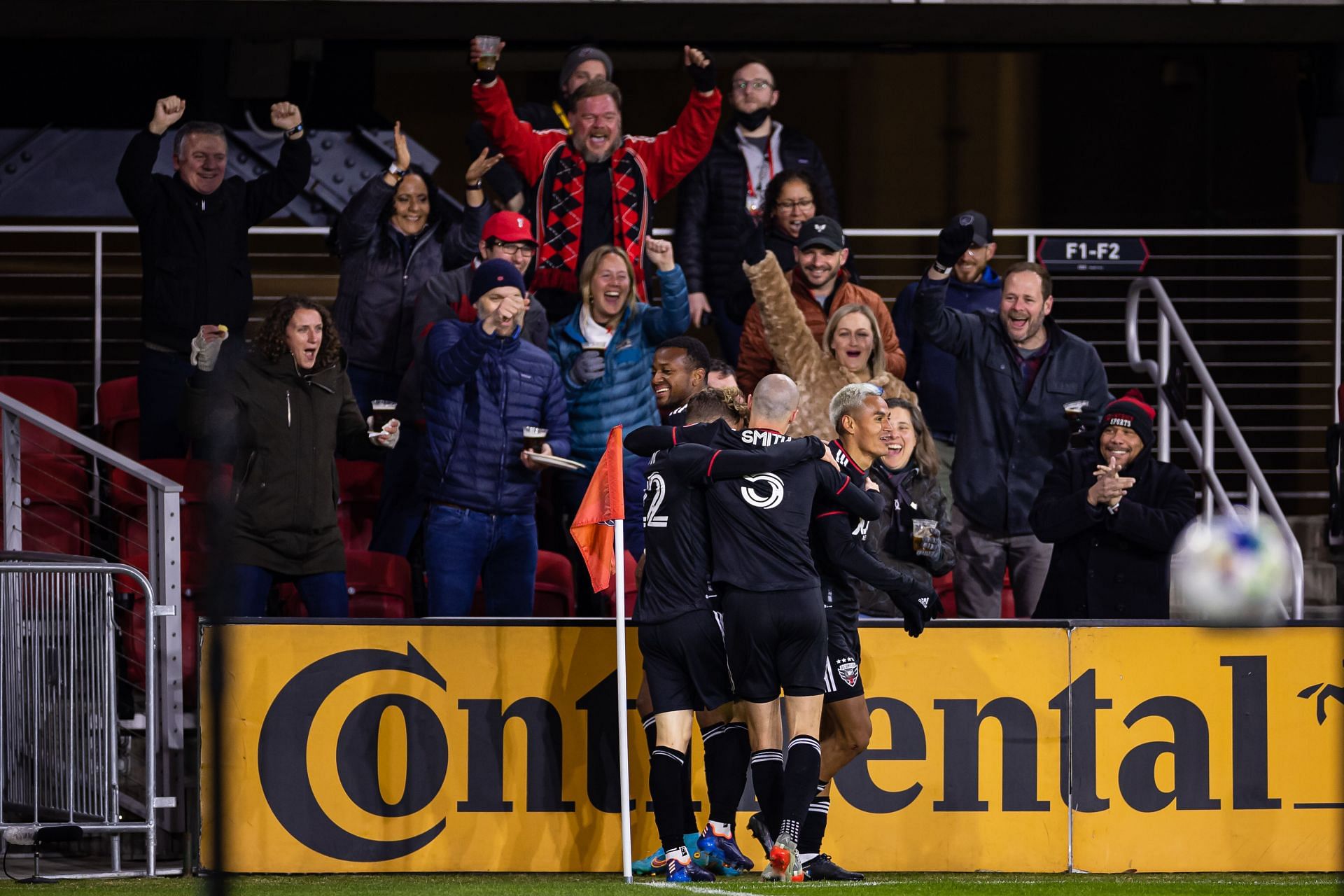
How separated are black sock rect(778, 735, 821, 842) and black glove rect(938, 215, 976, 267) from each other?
3.09m

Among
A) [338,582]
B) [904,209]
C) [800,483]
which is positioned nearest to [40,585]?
[338,582]

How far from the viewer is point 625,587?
911 cm

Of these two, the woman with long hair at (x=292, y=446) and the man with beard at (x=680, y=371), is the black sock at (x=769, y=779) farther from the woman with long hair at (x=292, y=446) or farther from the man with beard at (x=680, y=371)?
the woman with long hair at (x=292, y=446)

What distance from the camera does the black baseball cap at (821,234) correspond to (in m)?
9.71

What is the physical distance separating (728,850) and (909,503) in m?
1.87

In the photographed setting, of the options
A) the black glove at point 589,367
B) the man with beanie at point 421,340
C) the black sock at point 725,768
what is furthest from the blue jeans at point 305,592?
the black sock at point 725,768

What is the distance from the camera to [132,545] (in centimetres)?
980

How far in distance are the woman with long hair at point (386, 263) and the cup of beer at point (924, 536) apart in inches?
Result: 125

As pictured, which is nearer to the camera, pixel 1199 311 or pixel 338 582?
pixel 338 582

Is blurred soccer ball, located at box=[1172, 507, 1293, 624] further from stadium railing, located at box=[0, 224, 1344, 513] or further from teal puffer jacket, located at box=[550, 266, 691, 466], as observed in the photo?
stadium railing, located at box=[0, 224, 1344, 513]

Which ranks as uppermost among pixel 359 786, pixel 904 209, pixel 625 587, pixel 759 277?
pixel 904 209

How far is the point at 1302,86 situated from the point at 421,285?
646 cm

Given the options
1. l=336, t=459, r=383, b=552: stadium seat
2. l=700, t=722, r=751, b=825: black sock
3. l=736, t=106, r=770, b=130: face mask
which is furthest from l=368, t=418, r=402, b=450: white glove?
l=736, t=106, r=770, b=130: face mask

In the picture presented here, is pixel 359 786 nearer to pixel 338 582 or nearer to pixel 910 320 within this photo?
pixel 338 582
